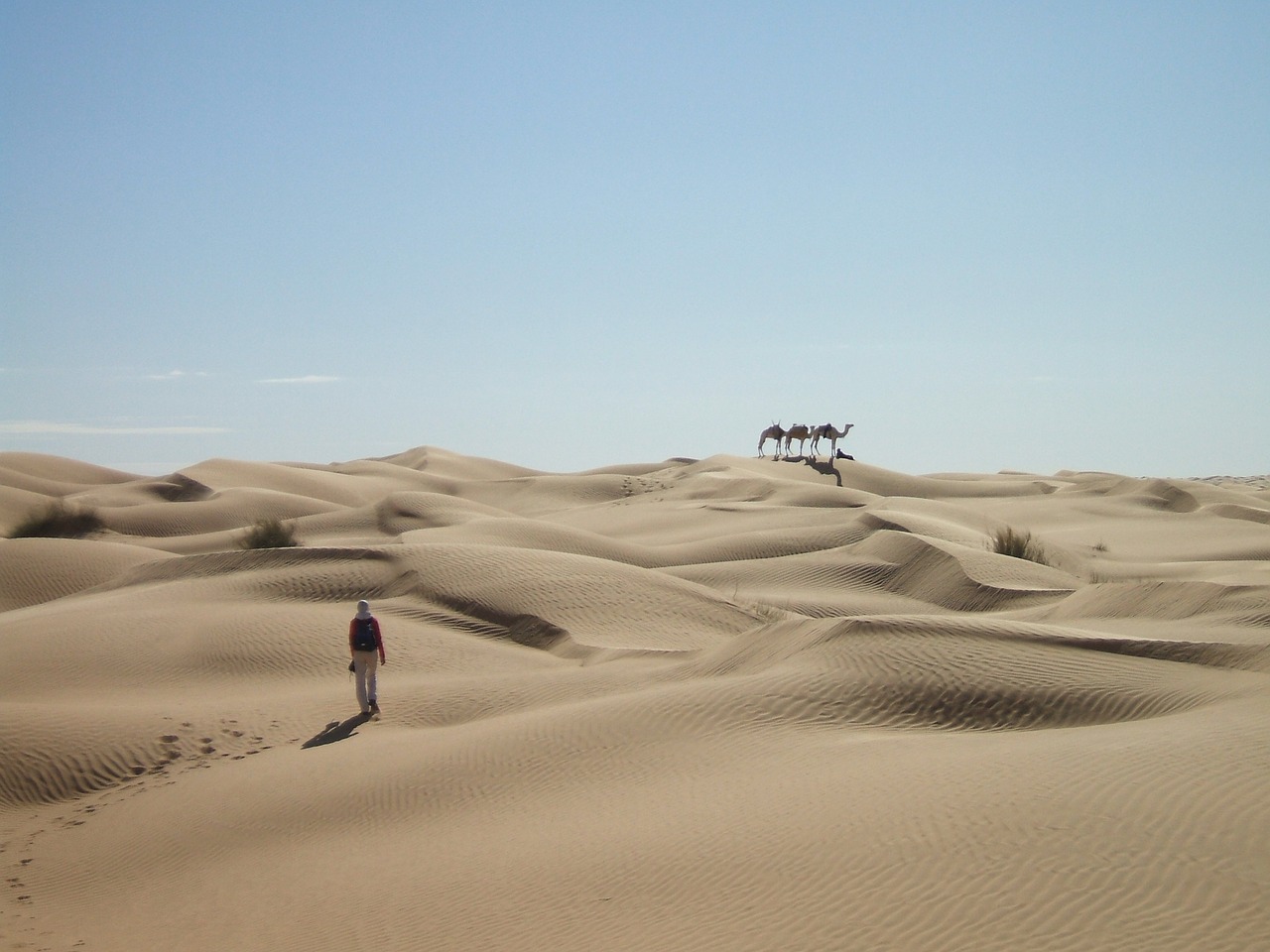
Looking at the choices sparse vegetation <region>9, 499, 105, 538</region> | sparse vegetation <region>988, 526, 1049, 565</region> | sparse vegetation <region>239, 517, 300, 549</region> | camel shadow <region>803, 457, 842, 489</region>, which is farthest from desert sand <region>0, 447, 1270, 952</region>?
camel shadow <region>803, 457, 842, 489</region>

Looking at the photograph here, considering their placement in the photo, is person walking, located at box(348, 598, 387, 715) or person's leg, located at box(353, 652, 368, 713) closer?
person walking, located at box(348, 598, 387, 715)

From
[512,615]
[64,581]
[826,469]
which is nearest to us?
[512,615]

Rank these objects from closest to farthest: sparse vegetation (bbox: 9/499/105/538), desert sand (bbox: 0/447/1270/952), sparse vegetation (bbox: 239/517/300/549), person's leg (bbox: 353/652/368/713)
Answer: desert sand (bbox: 0/447/1270/952) < person's leg (bbox: 353/652/368/713) < sparse vegetation (bbox: 239/517/300/549) < sparse vegetation (bbox: 9/499/105/538)

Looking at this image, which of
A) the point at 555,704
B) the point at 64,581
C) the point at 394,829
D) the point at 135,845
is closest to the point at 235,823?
the point at 135,845

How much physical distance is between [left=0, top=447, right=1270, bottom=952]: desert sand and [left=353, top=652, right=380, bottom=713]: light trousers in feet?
1.32

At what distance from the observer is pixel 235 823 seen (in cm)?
1054

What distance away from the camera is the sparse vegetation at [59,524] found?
38.9 m

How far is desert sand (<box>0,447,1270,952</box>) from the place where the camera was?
21.7ft

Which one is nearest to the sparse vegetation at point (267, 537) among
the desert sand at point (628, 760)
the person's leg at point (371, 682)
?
the desert sand at point (628, 760)

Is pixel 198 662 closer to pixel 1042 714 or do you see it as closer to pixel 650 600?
pixel 650 600

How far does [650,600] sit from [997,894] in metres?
15.3

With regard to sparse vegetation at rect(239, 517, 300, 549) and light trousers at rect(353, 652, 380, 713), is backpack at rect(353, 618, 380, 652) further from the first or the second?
sparse vegetation at rect(239, 517, 300, 549)

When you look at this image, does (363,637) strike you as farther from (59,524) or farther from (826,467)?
(826,467)

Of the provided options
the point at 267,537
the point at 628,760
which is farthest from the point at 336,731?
the point at 267,537
